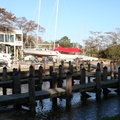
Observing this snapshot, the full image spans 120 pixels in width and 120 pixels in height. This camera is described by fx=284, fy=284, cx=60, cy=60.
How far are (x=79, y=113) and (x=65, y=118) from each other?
1.28 metres

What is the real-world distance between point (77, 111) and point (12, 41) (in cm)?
4483

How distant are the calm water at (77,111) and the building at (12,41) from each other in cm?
3781

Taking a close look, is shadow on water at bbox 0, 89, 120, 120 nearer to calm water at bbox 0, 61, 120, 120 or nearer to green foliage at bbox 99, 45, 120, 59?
calm water at bbox 0, 61, 120, 120

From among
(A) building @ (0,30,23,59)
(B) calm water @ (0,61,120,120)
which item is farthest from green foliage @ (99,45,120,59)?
(B) calm water @ (0,61,120,120)

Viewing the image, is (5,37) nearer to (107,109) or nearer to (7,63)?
(7,63)

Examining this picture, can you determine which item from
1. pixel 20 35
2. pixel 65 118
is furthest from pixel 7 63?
pixel 65 118

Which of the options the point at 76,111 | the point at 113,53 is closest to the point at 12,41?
the point at 113,53

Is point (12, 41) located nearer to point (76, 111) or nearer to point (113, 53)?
point (113, 53)

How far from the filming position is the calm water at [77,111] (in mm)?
14045

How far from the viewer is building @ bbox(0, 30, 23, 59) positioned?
5619 cm

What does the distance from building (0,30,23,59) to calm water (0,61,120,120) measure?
124ft

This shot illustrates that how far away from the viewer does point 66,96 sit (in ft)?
54.9

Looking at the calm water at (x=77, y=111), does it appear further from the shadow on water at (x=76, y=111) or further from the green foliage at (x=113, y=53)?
the green foliage at (x=113, y=53)

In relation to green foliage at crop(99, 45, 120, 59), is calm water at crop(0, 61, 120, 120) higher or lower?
lower
